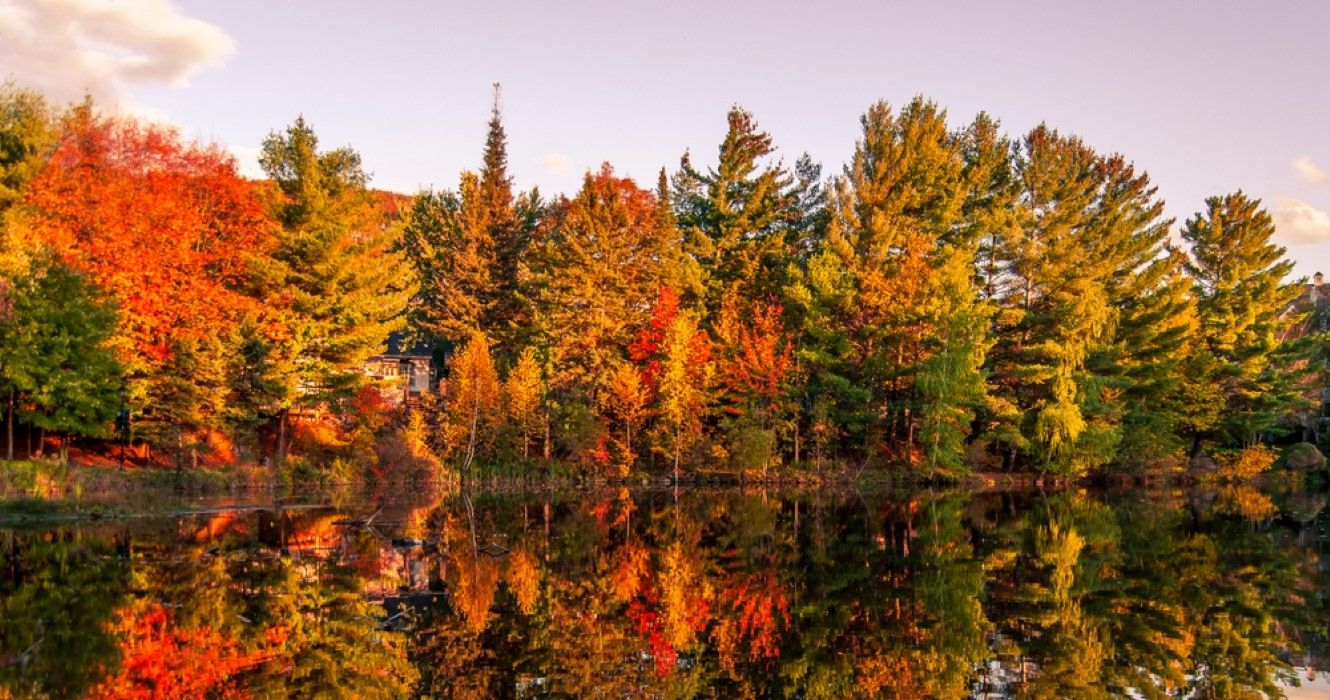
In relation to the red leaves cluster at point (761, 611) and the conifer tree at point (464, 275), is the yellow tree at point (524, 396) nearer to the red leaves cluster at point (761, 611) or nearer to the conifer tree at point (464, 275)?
the conifer tree at point (464, 275)

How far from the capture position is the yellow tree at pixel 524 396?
158 feet

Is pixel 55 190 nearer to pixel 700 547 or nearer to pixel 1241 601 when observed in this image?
pixel 700 547

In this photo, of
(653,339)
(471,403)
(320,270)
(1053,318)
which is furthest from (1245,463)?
(320,270)

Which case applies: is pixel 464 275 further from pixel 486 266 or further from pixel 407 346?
pixel 407 346

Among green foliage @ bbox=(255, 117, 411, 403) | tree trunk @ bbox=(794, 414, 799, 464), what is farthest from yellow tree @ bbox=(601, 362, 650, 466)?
green foliage @ bbox=(255, 117, 411, 403)

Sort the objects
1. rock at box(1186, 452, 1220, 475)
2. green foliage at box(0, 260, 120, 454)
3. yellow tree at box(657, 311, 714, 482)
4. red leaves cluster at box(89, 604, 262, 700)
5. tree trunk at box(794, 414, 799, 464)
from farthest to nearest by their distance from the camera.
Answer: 1. rock at box(1186, 452, 1220, 475)
2. tree trunk at box(794, 414, 799, 464)
3. yellow tree at box(657, 311, 714, 482)
4. green foliage at box(0, 260, 120, 454)
5. red leaves cluster at box(89, 604, 262, 700)

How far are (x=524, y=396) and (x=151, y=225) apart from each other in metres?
17.4

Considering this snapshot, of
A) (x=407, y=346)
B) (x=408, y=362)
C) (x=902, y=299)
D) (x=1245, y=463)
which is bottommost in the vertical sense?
(x=1245, y=463)

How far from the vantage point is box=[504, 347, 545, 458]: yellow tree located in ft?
158

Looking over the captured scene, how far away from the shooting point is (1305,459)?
5947cm

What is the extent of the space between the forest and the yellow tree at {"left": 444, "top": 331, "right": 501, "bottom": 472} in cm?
15

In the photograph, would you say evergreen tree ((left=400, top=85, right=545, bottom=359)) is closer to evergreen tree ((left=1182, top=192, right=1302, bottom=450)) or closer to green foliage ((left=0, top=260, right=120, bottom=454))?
green foliage ((left=0, top=260, right=120, bottom=454))

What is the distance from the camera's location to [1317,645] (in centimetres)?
1470

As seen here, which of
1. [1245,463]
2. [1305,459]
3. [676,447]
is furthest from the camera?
[1305,459]
